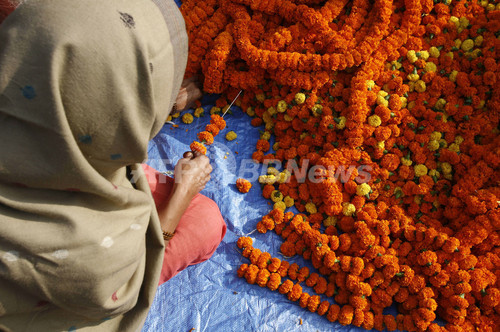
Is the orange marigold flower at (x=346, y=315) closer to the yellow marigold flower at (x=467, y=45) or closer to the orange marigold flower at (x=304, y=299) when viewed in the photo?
the orange marigold flower at (x=304, y=299)

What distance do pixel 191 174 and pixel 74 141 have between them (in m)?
1.07

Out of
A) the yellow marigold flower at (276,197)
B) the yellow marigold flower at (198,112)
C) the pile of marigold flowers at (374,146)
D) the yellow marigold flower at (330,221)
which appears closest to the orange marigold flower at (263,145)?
the pile of marigold flowers at (374,146)

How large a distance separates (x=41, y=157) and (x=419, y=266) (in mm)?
1890

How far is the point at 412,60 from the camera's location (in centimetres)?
237

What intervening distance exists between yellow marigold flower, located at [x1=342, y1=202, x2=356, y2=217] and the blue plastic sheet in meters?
0.37

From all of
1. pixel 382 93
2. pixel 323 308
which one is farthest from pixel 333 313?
pixel 382 93

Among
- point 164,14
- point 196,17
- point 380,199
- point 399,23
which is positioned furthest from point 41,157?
point 399,23

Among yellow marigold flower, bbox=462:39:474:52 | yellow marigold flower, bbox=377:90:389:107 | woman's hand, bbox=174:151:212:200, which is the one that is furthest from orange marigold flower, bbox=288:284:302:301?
yellow marigold flower, bbox=462:39:474:52

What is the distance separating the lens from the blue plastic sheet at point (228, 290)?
201cm

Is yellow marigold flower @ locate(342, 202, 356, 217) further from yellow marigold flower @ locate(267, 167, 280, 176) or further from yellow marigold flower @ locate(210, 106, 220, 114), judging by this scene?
yellow marigold flower @ locate(210, 106, 220, 114)

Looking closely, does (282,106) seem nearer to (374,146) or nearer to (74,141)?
(374,146)

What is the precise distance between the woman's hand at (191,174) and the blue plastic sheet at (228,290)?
169 mm

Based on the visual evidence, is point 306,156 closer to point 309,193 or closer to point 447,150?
point 309,193

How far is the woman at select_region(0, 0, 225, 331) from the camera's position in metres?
0.86
